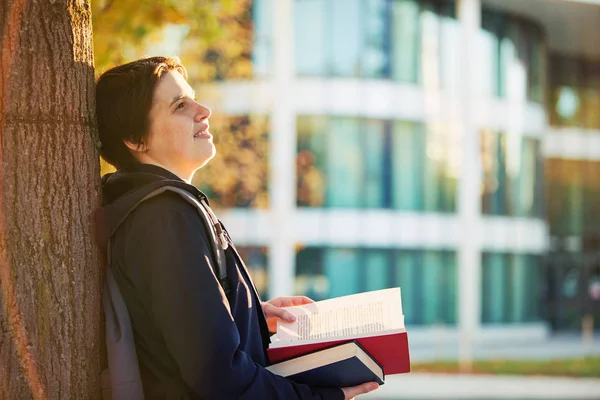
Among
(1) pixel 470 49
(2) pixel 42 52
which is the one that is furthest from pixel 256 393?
(1) pixel 470 49

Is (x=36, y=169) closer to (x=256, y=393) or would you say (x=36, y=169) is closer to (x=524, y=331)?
(x=256, y=393)

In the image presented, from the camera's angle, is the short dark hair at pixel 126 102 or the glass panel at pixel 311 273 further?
the glass panel at pixel 311 273

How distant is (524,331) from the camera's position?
34219mm

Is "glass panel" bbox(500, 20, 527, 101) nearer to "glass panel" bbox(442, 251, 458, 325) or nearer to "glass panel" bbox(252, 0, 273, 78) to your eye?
"glass panel" bbox(442, 251, 458, 325)

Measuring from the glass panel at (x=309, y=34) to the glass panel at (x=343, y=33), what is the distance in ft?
0.70

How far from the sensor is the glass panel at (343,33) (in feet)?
100

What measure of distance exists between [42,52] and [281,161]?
27602 mm

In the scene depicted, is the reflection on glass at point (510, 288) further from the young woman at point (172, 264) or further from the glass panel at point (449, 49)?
the young woman at point (172, 264)

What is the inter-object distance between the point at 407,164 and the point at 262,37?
584 cm

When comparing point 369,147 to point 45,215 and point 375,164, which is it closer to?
point 375,164

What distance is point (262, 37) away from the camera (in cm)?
3050

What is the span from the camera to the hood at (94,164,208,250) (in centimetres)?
289

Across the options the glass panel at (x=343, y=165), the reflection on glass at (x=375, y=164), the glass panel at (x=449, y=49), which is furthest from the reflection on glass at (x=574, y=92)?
the glass panel at (x=343, y=165)

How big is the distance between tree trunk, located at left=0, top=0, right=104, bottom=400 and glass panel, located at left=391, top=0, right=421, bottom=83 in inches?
1119
